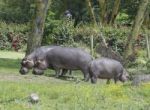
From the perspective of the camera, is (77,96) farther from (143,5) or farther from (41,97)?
(143,5)

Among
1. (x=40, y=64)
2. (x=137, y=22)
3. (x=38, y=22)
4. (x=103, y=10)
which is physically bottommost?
(x=103, y=10)

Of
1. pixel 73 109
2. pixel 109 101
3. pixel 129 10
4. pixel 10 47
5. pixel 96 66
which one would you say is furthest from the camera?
pixel 129 10

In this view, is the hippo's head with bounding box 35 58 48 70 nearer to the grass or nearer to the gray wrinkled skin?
the gray wrinkled skin

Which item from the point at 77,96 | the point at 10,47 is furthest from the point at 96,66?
the point at 10,47

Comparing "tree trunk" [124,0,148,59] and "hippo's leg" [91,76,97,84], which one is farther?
"tree trunk" [124,0,148,59]

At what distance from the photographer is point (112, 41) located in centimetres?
3656

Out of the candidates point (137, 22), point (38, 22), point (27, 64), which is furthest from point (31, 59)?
point (137, 22)

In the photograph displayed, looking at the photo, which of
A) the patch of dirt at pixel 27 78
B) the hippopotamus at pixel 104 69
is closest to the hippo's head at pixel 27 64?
the patch of dirt at pixel 27 78

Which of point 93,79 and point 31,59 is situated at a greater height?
point 31,59

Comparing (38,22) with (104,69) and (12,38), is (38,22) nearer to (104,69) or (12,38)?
(104,69)

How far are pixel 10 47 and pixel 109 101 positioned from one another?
94.3ft

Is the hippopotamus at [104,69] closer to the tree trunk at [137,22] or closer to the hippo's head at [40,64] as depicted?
the hippo's head at [40,64]

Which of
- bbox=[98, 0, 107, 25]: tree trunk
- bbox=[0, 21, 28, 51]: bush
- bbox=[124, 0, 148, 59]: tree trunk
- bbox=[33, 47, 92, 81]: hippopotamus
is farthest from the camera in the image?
bbox=[98, 0, 107, 25]: tree trunk

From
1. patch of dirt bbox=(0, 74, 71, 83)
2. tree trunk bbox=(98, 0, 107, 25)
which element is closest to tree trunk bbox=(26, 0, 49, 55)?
patch of dirt bbox=(0, 74, 71, 83)
